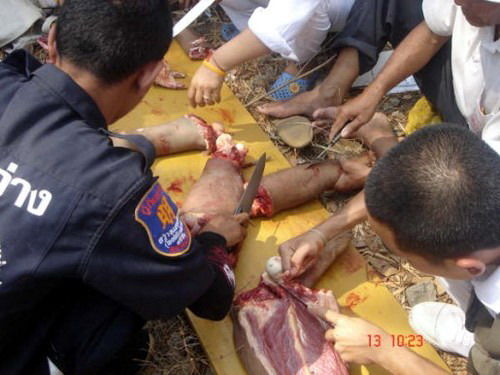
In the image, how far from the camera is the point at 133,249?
63.5 inches

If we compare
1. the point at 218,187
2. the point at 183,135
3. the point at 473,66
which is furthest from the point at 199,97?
the point at 473,66

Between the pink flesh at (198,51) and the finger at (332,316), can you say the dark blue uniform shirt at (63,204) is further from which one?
the pink flesh at (198,51)

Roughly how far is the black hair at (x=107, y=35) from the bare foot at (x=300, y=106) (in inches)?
66.1

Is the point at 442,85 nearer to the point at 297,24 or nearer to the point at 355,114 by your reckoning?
the point at 355,114

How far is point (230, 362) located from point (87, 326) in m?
0.70

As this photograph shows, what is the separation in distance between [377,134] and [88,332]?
1.92m

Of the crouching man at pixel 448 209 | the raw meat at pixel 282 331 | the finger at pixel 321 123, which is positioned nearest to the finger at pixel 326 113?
the finger at pixel 321 123

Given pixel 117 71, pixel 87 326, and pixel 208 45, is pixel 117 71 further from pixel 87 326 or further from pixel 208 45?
pixel 208 45

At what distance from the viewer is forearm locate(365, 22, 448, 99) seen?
2.88 m

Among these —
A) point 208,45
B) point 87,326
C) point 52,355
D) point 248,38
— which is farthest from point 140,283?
point 208,45

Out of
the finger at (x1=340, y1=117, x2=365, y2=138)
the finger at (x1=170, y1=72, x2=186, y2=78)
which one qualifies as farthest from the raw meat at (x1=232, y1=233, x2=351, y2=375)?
the finger at (x1=170, y1=72, x2=186, y2=78)

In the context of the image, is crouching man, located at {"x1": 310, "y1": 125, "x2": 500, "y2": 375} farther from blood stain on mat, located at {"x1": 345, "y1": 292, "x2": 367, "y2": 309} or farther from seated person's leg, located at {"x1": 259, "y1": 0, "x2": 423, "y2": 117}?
seated person's leg, located at {"x1": 259, "y1": 0, "x2": 423, "y2": 117}

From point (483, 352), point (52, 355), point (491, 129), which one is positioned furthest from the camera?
point (491, 129)

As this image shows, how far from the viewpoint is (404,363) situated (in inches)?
78.5
